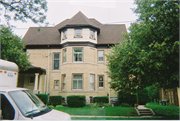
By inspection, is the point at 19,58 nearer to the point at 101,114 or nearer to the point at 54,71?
the point at 54,71

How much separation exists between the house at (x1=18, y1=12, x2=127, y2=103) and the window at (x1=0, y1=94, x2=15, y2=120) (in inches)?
630

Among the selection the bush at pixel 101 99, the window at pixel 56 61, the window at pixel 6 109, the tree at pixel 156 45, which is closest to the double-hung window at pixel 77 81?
the bush at pixel 101 99

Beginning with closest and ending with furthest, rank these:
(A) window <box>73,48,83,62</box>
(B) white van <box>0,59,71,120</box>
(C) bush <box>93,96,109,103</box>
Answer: (B) white van <box>0,59,71,120</box>, (C) bush <box>93,96,109,103</box>, (A) window <box>73,48,83,62</box>

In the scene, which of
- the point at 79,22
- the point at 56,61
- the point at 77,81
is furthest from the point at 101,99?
the point at 79,22

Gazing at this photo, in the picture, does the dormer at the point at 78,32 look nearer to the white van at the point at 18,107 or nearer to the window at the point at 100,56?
the window at the point at 100,56

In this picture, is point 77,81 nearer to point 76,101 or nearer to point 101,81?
point 76,101

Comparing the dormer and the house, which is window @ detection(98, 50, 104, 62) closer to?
the house

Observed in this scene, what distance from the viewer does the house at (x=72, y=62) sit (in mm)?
20156

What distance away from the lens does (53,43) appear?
883 inches

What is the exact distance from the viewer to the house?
20156mm

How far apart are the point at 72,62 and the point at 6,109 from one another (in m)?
16.6

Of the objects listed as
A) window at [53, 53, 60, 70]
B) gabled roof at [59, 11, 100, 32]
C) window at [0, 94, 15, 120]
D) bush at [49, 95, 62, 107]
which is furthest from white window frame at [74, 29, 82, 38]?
window at [0, 94, 15, 120]

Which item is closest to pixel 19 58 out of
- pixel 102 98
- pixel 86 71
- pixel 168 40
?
pixel 86 71

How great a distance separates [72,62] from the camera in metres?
20.5
